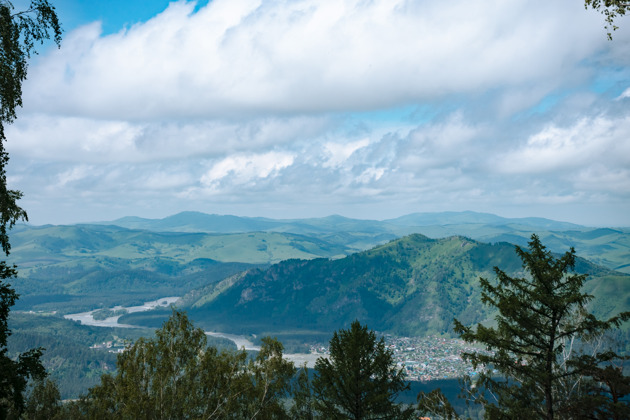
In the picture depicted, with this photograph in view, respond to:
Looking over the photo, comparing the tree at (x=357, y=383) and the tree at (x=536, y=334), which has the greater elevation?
the tree at (x=536, y=334)

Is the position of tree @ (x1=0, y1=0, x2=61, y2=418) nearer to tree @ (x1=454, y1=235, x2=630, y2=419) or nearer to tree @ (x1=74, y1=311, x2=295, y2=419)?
tree @ (x1=74, y1=311, x2=295, y2=419)

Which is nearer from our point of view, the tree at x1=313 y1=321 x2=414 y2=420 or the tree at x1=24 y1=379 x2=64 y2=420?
the tree at x1=24 y1=379 x2=64 y2=420

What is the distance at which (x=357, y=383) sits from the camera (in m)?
35.3

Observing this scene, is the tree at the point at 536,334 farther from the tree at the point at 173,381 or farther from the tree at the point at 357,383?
the tree at the point at 173,381

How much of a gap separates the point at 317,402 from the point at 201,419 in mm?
17040

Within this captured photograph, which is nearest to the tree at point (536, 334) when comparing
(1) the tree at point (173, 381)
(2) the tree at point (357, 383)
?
(2) the tree at point (357, 383)

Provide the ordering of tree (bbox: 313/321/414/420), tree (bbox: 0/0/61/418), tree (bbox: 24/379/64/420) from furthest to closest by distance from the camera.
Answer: tree (bbox: 313/321/414/420) < tree (bbox: 24/379/64/420) < tree (bbox: 0/0/61/418)

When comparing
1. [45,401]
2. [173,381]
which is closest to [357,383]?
[173,381]

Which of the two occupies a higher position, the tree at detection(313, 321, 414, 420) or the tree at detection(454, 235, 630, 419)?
the tree at detection(454, 235, 630, 419)

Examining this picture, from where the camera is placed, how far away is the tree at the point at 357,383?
115 ft

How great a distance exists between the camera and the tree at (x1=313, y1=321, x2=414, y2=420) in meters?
35.2

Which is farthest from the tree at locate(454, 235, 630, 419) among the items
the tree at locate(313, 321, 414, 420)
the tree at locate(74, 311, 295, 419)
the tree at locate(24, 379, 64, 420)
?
the tree at locate(24, 379, 64, 420)

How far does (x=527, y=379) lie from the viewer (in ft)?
89.2

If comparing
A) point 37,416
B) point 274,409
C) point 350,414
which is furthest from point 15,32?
point 350,414
